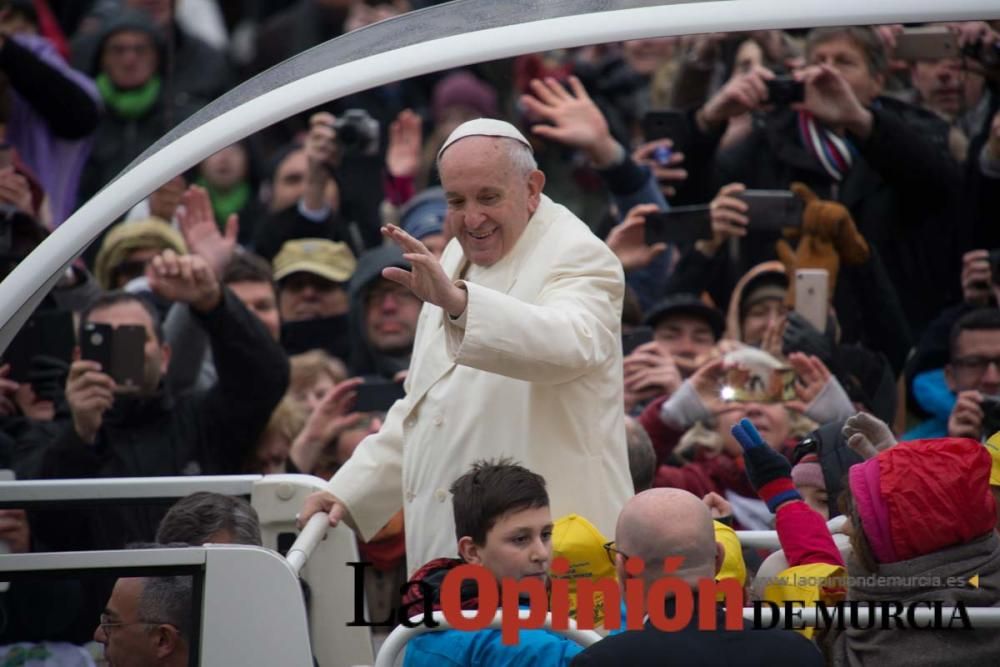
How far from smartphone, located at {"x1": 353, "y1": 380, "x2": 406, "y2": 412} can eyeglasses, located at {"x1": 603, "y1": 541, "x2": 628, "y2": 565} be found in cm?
179

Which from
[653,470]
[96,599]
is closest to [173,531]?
[96,599]

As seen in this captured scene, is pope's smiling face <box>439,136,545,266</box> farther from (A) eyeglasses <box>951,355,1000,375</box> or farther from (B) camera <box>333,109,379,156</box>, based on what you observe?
(B) camera <box>333,109,379,156</box>

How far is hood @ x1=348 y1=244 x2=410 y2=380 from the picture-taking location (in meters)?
6.75

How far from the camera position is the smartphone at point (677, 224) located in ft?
21.2

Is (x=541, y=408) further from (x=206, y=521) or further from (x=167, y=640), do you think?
(x=167, y=640)

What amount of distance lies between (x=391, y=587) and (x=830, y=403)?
5.21 feet

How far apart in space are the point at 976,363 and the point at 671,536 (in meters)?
2.87

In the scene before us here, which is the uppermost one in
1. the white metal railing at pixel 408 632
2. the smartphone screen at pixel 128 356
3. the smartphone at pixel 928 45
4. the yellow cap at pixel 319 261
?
the smartphone at pixel 928 45

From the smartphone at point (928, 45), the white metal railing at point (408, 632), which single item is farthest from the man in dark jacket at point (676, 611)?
the smartphone at point (928, 45)

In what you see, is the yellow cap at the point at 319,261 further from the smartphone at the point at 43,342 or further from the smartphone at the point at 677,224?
the smartphone at the point at 677,224

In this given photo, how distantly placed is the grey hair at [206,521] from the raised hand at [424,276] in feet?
2.72

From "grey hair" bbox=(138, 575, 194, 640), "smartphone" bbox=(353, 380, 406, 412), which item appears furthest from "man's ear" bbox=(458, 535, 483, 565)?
"smartphone" bbox=(353, 380, 406, 412)

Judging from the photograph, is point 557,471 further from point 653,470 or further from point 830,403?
point 830,403

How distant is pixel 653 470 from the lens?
16.4ft
